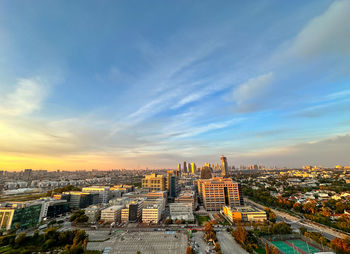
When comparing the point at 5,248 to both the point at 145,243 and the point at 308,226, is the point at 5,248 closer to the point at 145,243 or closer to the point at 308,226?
the point at 145,243

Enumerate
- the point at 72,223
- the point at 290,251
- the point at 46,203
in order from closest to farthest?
the point at 290,251
the point at 72,223
the point at 46,203

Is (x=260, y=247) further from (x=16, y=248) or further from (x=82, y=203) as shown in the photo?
(x=82, y=203)

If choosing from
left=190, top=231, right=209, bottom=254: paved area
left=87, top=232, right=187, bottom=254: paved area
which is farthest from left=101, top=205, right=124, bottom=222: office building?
left=190, top=231, right=209, bottom=254: paved area

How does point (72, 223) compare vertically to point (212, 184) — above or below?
below

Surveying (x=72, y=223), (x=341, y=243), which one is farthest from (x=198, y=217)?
(x=72, y=223)

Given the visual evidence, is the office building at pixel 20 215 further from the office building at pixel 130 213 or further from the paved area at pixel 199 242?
the paved area at pixel 199 242
